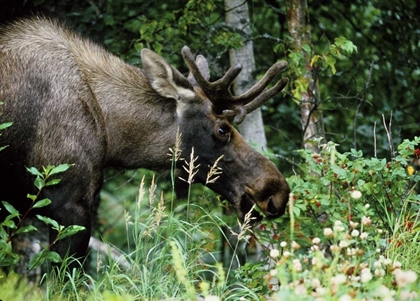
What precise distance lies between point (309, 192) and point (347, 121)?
4193 millimetres

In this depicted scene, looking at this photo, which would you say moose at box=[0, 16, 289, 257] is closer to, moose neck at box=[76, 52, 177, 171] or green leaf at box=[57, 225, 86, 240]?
moose neck at box=[76, 52, 177, 171]

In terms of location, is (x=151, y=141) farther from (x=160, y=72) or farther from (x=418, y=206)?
(x=418, y=206)

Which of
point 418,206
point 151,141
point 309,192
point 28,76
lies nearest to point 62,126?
point 28,76

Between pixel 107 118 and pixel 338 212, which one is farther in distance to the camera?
pixel 107 118

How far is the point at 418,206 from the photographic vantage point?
607 cm

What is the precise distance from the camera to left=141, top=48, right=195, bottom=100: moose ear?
706cm

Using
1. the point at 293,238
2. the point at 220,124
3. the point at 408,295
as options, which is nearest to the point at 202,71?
the point at 220,124

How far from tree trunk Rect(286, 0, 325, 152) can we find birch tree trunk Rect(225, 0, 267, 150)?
0.62m

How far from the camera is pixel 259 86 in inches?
281

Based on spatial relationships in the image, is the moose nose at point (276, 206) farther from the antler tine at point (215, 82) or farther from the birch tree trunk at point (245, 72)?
the birch tree trunk at point (245, 72)

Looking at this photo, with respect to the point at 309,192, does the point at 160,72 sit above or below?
above

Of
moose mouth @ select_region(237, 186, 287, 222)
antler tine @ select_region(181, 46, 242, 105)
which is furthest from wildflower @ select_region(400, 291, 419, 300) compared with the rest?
antler tine @ select_region(181, 46, 242, 105)

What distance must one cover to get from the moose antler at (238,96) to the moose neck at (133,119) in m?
0.37

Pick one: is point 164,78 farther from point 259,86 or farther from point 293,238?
point 293,238
